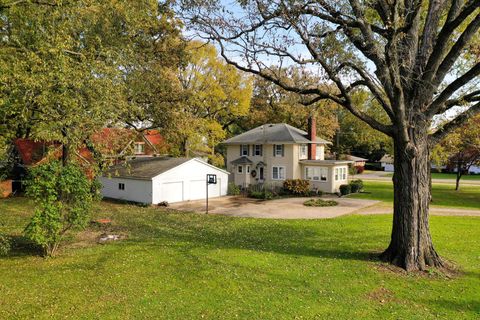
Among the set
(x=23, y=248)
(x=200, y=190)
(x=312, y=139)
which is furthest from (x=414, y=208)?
(x=312, y=139)

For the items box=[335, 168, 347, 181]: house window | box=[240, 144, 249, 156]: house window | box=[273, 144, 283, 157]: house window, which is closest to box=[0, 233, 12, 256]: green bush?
box=[273, 144, 283, 157]: house window

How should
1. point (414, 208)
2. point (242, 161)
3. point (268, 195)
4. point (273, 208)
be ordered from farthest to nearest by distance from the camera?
point (242, 161) → point (268, 195) → point (273, 208) → point (414, 208)

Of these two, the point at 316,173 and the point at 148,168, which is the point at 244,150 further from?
the point at 148,168

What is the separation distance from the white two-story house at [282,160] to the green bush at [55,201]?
23853mm

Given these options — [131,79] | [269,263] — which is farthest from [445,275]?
[131,79]

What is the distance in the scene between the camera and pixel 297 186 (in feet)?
109

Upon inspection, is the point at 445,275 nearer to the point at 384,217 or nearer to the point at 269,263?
the point at 269,263

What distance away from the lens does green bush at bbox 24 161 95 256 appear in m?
12.0

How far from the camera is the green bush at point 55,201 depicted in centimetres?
1203

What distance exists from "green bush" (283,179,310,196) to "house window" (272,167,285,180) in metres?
1.58

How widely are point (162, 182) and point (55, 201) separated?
15.7 metres

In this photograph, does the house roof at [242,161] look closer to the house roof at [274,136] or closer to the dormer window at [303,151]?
the house roof at [274,136]

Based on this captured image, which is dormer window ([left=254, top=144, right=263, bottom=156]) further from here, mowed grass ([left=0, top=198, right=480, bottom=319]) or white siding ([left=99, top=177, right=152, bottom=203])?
mowed grass ([left=0, top=198, right=480, bottom=319])

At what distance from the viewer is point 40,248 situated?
13648 mm
